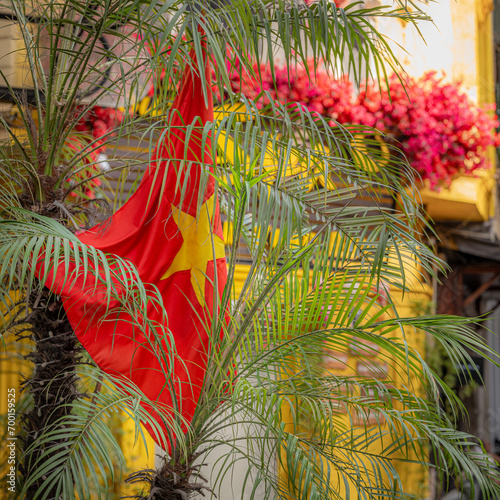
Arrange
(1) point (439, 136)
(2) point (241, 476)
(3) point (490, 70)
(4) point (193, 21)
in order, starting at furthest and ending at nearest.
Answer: (3) point (490, 70) → (1) point (439, 136) → (2) point (241, 476) → (4) point (193, 21)

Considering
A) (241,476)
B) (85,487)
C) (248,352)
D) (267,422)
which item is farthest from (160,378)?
(241,476)

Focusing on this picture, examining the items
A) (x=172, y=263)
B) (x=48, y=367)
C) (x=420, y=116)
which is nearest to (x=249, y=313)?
(x=172, y=263)

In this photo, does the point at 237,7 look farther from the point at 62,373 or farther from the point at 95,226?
the point at 62,373

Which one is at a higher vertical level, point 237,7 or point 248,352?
point 237,7

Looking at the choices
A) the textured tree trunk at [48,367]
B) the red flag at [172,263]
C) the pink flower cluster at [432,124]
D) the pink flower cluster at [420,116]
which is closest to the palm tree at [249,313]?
the textured tree trunk at [48,367]

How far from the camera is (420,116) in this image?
5.43 meters

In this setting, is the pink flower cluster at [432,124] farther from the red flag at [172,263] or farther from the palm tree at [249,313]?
the red flag at [172,263]

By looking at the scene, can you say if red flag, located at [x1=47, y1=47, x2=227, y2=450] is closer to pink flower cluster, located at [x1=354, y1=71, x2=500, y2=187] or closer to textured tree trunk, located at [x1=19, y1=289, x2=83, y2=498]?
textured tree trunk, located at [x1=19, y1=289, x2=83, y2=498]

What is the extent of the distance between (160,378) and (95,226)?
2.67 ft

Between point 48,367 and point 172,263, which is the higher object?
point 172,263

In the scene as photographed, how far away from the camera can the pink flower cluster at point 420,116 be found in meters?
5.18

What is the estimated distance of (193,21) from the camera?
2070 millimetres

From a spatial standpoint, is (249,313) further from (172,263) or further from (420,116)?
(420,116)

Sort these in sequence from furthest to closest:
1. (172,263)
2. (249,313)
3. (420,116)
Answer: (420,116) < (172,263) < (249,313)
